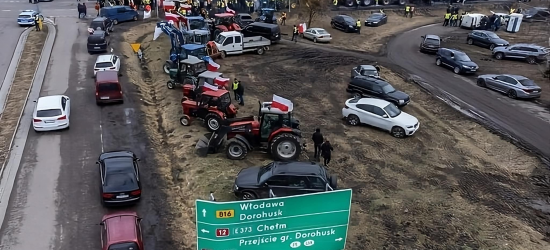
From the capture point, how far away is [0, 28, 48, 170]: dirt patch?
22395 millimetres

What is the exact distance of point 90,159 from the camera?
20.1m

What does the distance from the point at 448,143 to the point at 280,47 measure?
19.3 m

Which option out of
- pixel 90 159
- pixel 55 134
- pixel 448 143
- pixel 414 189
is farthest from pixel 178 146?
pixel 448 143

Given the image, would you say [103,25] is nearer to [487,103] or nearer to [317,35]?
[317,35]

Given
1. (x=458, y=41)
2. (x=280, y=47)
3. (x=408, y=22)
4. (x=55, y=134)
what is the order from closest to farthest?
1. (x=55, y=134)
2. (x=280, y=47)
3. (x=458, y=41)
4. (x=408, y=22)

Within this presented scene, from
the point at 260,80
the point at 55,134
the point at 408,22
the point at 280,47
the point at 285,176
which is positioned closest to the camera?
the point at 285,176

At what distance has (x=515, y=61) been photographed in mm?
38438

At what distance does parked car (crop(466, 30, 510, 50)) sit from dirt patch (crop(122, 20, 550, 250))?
617 inches

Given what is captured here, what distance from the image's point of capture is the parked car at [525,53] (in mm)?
37513

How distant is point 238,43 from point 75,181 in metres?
19.4

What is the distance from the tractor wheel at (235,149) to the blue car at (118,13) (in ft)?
96.7

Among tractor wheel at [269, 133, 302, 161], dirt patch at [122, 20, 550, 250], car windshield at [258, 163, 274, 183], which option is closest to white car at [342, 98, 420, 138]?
dirt patch at [122, 20, 550, 250]

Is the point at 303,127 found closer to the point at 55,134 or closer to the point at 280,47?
the point at 55,134

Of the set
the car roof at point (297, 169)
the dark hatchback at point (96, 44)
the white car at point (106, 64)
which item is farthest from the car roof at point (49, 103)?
the dark hatchback at point (96, 44)
